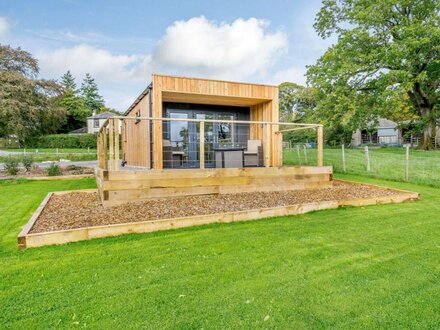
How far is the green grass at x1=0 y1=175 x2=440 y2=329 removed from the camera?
2.05m

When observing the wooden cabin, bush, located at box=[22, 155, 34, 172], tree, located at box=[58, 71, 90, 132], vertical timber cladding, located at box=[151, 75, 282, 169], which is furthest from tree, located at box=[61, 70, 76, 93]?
vertical timber cladding, located at box=[151, 75, 282, 169]

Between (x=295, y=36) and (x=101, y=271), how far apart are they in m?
14.2

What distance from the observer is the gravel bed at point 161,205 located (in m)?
4.34

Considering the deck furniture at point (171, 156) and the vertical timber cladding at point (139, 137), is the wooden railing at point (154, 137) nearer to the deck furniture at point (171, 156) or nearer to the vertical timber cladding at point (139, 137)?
the vertical timber cladding at point (139, 137)

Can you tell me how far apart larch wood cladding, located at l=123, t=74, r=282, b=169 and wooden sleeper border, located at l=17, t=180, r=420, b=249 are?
332 centimetres

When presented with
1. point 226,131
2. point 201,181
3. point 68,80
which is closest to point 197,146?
point 226,131

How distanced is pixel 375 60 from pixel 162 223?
17.0 m

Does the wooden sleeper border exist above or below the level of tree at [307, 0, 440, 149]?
below

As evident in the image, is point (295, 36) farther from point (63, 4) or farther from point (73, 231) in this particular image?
point (73, 231)

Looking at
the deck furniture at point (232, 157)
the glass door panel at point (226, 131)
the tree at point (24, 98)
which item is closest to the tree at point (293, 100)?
the tree at point (24, 98)

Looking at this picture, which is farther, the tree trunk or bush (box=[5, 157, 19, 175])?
the tree trunk

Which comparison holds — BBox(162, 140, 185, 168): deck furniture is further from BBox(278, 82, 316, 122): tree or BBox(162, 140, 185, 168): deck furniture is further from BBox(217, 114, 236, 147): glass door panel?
BBox(278, 82, 316, 122): tree

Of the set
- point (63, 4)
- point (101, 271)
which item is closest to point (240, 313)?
point (101, 271)

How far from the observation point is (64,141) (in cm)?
3158
